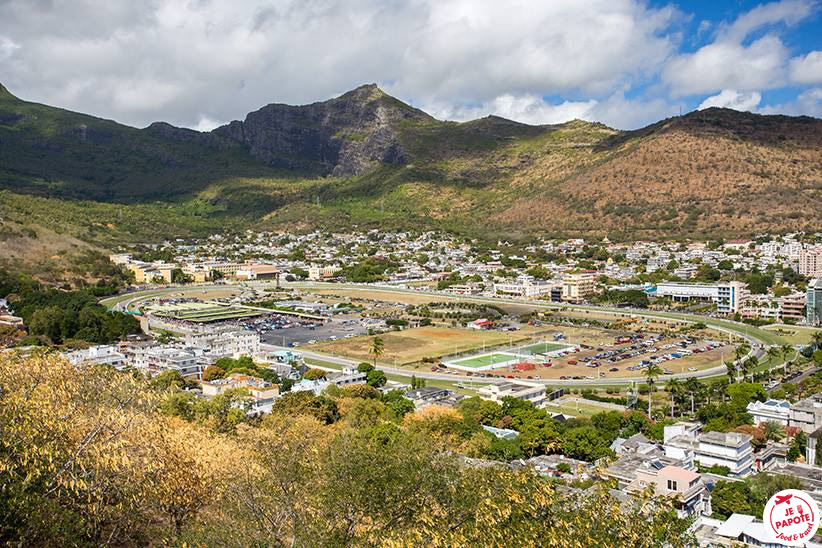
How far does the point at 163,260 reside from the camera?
115938 millimetres

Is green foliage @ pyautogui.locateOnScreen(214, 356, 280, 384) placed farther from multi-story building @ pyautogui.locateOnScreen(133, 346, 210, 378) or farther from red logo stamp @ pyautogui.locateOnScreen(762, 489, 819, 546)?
red logo stamp @ pyautogui.locateOnScreen(762, 489, 819, 546)

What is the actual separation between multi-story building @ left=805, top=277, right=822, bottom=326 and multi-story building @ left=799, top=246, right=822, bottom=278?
20585 millimetres

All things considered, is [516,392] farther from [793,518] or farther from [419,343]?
[793,518]

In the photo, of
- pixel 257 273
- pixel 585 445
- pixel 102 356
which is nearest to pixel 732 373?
pixel 585 445

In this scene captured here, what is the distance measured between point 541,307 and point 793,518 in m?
69.7

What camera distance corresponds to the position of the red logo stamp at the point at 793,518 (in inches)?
491

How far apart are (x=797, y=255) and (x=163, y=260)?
97565mm

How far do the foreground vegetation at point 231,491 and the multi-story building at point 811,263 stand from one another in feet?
279

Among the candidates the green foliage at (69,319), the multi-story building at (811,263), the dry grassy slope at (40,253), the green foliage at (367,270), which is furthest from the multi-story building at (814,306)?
the dry grassy slope at (40,253)

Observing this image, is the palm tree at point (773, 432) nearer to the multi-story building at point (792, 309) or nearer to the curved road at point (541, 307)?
the curved road at point (541, 307)

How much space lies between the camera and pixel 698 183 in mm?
134875

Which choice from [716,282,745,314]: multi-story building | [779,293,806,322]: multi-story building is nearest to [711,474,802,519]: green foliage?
[779,293,806,322]: multi-story building

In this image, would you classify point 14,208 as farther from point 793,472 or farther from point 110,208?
point 793,472

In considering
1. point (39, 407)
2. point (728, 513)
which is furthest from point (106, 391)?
point (728, 513)
